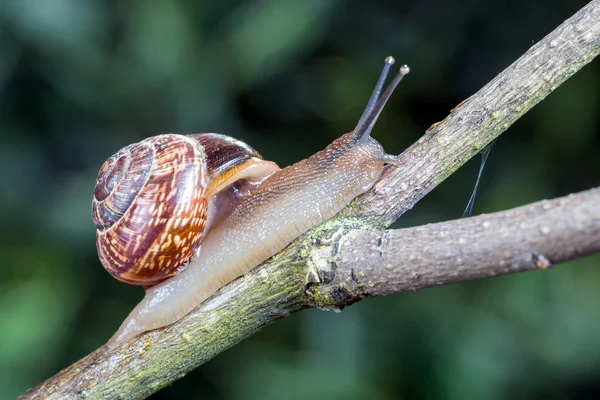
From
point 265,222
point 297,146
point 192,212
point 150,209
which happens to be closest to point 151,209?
point 150,209

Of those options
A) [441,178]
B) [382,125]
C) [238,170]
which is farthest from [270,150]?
[441,178]

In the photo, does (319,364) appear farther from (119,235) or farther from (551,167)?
(551,167)

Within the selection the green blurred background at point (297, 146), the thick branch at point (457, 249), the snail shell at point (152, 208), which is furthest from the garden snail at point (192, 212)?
the green blurred background at point (297, 146)

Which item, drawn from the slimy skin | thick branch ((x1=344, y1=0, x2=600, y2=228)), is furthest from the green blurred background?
thick branch ((x1=344, y1=0, x2=600, y2=228))

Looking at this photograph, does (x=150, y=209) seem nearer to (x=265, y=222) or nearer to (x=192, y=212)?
(x=192, y=212)

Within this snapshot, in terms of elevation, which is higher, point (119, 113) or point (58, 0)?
point (58, 0)

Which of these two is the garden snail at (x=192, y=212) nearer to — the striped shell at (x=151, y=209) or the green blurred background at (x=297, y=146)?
the striped shell at (x=151, y=209)
